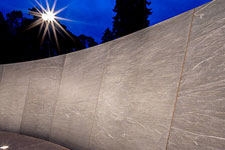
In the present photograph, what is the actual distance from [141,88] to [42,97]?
3.72 meters

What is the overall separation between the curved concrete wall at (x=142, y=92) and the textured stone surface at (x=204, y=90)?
11 millimetres

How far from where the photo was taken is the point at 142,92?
279 centimetres

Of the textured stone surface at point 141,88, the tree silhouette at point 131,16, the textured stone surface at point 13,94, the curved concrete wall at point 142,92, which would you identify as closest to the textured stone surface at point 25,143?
the curved concrete wall at point 142,92

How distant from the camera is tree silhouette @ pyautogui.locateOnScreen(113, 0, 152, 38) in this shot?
98.8 feet

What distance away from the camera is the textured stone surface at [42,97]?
186 inches

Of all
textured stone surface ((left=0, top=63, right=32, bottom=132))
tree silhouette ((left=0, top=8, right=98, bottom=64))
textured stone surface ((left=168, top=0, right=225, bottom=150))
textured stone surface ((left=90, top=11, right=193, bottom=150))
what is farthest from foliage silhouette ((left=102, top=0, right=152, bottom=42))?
textured stone surface ((left=168, top=0, right=225, bottom=150))

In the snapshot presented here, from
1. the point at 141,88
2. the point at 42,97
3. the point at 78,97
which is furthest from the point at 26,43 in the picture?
the point at 141,88

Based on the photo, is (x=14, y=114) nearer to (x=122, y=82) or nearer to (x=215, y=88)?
(x=122, y=82)

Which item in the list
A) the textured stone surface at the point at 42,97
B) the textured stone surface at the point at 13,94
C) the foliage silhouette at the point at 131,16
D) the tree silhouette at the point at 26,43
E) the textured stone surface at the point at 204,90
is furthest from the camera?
the foliage silhouette at the point at 131,16

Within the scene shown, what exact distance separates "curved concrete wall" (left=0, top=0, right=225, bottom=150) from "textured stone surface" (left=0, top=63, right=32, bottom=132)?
0.27m

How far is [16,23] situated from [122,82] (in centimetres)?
4409

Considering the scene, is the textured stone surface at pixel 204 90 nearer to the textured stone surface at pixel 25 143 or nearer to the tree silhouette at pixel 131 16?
the textured stone surface at pixel 25 143

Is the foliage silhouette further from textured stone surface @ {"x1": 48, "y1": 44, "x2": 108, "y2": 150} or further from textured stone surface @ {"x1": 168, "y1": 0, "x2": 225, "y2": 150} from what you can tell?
textured stone surface @ {"x1": 168, "y1": 0, "x2": 225, "y2": 150}

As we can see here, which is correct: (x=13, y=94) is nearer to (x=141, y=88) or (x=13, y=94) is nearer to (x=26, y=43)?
(x=141, y=88)
